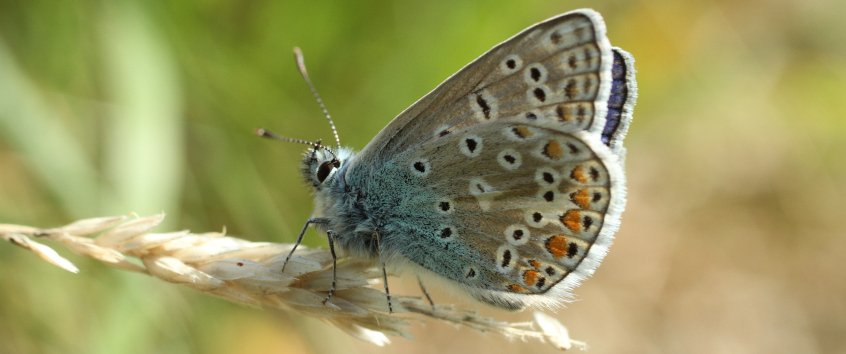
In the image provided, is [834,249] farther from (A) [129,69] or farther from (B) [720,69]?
(A) [129,69]

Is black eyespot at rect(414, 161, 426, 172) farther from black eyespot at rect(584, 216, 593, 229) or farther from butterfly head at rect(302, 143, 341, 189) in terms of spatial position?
black eyespot at rect(584, 216, 593, 229)

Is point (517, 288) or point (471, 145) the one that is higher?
point (471, 145)

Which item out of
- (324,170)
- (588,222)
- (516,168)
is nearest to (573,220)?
(588,222)

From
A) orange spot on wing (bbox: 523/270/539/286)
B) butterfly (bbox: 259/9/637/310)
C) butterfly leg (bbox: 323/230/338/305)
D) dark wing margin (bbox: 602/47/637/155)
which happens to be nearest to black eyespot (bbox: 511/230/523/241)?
butterfly (bbox: 259/9/637/310)

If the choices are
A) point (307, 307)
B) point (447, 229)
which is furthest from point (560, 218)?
point (307, 307)

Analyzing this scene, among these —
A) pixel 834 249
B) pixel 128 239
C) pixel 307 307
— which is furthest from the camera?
pixel 834 249

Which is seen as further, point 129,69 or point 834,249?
point 834,249

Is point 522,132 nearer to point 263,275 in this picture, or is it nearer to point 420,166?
point 420,166
